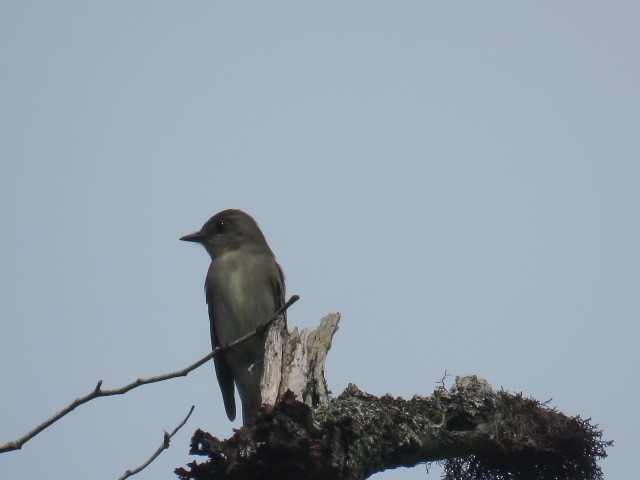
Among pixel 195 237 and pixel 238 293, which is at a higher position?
pixel 195 237

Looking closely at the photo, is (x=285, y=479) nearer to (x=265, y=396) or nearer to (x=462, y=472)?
(x=265, y=396)

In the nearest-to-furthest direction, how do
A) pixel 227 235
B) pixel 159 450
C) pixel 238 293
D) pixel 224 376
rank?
pixel 159 450
pixel 238 293
pixel 224 376
pixel 227 235

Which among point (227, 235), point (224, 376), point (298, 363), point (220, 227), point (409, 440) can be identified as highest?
point (220, 227)

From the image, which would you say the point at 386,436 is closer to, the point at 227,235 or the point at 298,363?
the point at 298,363

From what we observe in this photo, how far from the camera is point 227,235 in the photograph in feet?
34.8

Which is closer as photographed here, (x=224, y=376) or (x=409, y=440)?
(x=409, y=440)

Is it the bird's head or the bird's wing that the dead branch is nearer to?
the bird's wing

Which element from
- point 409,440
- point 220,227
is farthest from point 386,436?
point 220,227

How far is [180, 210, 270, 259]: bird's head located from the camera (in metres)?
10.6

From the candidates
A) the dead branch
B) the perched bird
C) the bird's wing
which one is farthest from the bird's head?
the dead branch

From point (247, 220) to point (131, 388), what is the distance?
255 inches

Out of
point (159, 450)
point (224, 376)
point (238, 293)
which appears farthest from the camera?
point (224, 376)

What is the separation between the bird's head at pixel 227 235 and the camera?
416 inches

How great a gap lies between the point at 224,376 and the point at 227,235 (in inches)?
64.0
